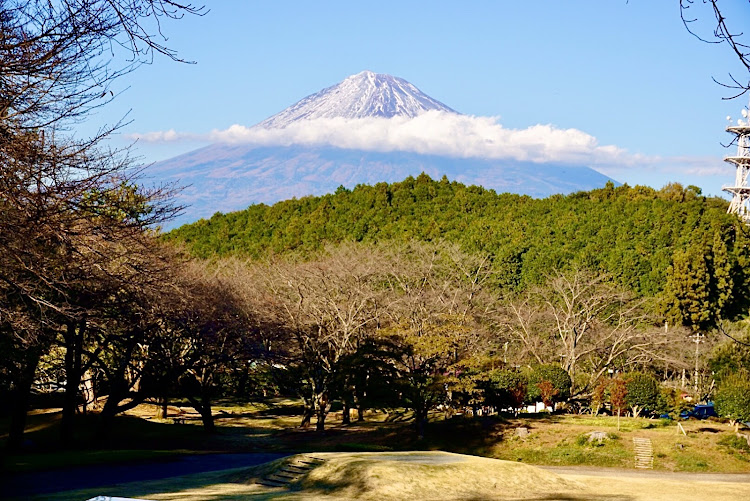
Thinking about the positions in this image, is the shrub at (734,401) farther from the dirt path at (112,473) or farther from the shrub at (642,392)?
the dirt path at (112,473)

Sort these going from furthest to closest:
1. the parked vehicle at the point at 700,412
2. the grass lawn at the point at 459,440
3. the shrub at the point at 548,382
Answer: the parked vehicle at the point at 700,412 < the shrub at the point at 548,382 < the grass lawn at the point at 459,440

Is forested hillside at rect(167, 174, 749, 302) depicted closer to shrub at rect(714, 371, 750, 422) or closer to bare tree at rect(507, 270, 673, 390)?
bare tree at rect(507, 270, 673, 390)

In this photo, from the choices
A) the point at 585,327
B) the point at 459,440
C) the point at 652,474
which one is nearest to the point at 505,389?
the point at 459,440

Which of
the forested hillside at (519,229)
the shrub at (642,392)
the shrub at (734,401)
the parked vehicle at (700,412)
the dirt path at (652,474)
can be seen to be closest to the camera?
the dirt path at (652,474)

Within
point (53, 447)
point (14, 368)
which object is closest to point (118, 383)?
point (53, 447)

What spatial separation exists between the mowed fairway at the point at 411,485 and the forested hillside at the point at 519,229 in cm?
2725

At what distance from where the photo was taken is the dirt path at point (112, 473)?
21875 millimetres

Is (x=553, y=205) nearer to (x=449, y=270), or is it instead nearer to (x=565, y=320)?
(x=449, y=270)

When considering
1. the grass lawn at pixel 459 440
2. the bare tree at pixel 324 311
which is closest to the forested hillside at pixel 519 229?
the bare tree at pixel 324 311

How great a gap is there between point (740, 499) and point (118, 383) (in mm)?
22873

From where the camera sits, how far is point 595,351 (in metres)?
47.2

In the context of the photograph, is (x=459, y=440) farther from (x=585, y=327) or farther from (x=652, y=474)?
(x=585, y=327)

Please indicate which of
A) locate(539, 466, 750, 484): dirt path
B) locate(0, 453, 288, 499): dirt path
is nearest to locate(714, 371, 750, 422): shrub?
locate(539, 466, 750, 484): dirt path

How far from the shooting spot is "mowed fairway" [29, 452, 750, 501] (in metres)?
21.8
